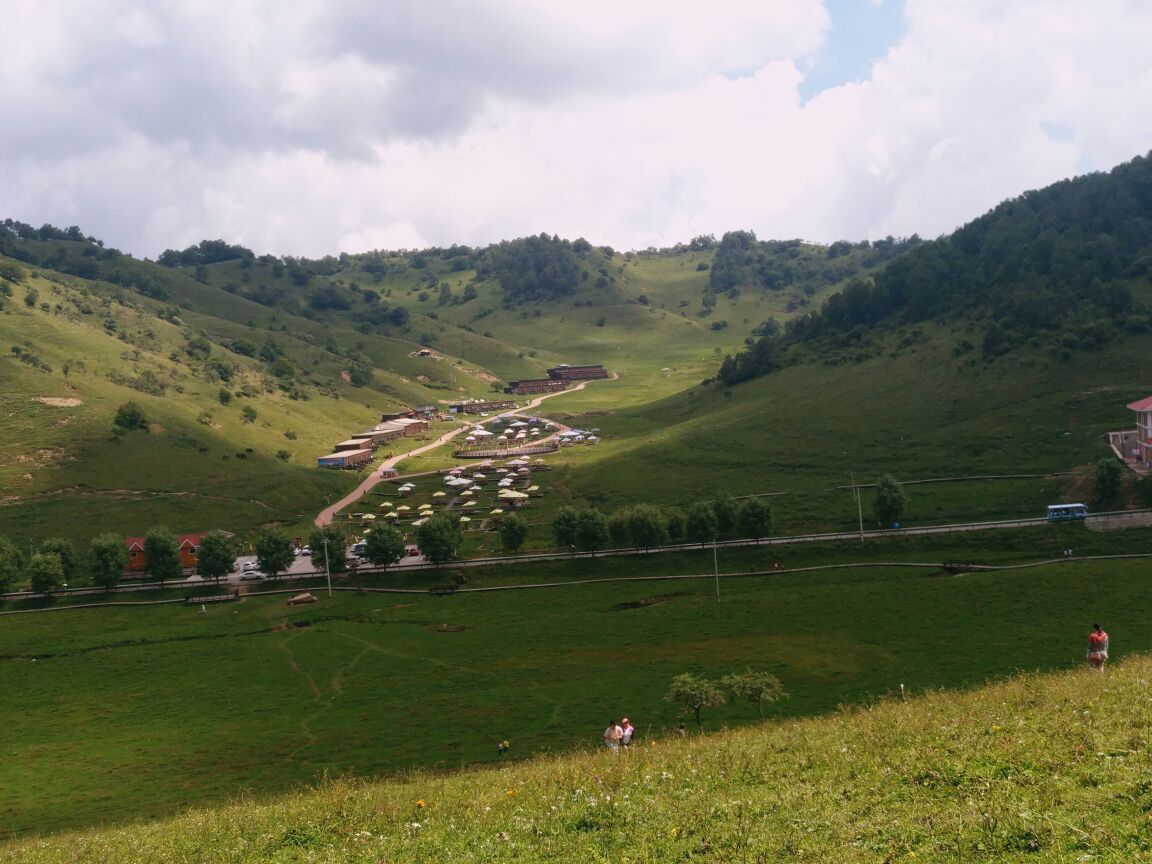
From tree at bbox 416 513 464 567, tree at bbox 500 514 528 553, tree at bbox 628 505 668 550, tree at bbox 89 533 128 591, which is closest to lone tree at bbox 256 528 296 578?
tree at bbox 416 513 464 567

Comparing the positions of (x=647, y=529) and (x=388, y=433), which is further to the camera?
(x=388, y=433)

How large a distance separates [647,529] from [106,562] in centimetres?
6764

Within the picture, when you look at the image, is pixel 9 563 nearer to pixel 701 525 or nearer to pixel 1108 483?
pixel 701 525

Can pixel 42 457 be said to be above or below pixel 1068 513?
above

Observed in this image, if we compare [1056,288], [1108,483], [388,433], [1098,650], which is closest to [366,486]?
[388,433]

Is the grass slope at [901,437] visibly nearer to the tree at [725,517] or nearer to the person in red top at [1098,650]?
the tree at [725,517]

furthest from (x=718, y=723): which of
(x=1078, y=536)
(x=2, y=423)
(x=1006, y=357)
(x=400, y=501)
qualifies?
(x=2, y=423)

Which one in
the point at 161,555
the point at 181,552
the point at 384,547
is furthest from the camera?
the point at 181,552

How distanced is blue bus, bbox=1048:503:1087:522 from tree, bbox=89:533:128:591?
114495 millimetres

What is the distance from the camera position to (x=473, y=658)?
73.9 m

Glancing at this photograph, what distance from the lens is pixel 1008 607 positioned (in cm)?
7512

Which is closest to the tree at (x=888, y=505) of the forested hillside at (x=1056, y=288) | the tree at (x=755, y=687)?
the tree at (x=755, y=687)

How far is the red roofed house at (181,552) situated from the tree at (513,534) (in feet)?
132

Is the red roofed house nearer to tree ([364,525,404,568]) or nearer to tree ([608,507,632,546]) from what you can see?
tree ([364,525,404,568])
